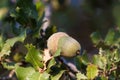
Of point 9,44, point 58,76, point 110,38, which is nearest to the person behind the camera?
point 58,76

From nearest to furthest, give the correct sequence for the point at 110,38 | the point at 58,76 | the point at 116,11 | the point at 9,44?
the point at 58,76
the point at 9,44
the point at 110,38
the point at 116,11

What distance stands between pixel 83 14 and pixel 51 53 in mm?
1920

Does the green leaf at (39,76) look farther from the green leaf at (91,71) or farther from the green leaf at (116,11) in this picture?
the green leaf at (116,11)

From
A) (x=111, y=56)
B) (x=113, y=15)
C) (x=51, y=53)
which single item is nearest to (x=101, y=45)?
(x=111, y=56)

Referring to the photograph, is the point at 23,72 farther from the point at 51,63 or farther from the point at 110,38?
the point at 110,38

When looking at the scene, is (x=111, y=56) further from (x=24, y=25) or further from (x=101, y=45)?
(x=24, y=25)

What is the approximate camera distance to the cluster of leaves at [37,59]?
118 centimetres

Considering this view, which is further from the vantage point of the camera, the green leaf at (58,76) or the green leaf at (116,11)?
the green leaf at (116,11)

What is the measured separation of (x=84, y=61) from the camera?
1.24 metres

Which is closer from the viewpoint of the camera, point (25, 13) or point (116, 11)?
point (25, 13)

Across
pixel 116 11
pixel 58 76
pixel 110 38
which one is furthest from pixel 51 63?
pixel 116 11

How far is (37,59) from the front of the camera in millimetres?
1199

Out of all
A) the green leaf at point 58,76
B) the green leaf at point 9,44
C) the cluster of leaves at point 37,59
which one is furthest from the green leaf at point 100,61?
the green leaf at point 9,44

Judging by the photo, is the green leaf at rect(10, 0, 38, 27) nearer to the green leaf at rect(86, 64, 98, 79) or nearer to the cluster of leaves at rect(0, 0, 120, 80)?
the cluster of leaves at rect(0, 0, 120, 80)
